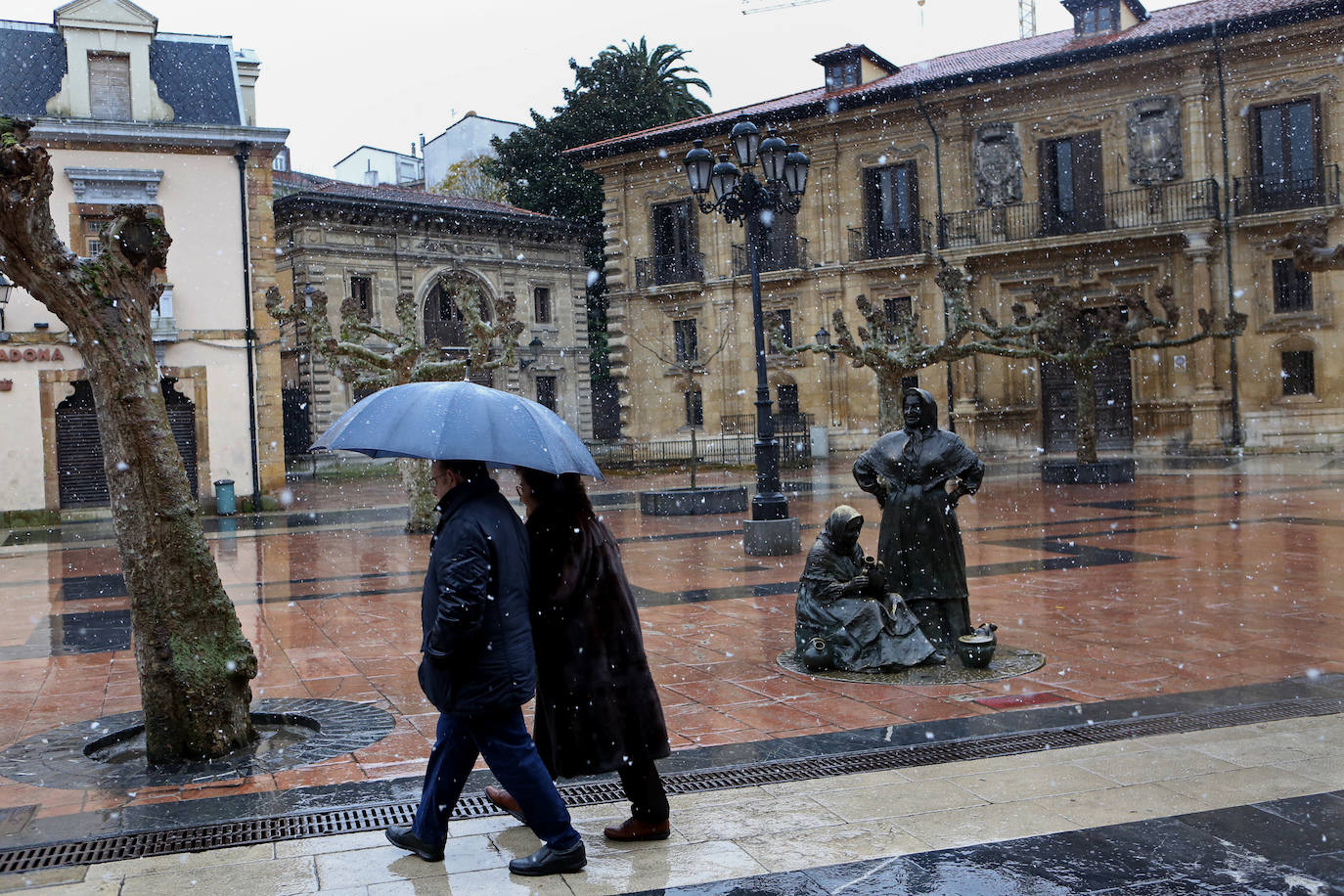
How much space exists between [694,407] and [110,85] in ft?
60.8

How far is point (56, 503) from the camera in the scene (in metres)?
22.6

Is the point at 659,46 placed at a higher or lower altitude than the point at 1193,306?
higher

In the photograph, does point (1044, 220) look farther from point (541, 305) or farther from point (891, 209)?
point (541, 305)

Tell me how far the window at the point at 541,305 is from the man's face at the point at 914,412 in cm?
3662

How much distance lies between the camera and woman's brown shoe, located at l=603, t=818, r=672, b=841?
4387 mm

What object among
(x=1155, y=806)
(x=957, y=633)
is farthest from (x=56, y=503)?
(x=1155, y=806)

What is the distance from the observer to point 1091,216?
98.7 feet

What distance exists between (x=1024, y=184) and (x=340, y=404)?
861 inches

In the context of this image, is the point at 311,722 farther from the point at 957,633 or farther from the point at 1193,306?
the point at 1193,306

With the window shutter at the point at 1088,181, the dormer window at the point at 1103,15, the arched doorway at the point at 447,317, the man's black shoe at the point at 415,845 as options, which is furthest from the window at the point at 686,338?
the man's black shoe at the point at 415,845

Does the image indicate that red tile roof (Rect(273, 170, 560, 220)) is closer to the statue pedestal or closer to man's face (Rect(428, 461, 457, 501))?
the statue pedestal

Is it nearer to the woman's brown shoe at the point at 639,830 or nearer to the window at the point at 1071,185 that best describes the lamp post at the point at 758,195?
the woman's brown shoe at the point at 639,830

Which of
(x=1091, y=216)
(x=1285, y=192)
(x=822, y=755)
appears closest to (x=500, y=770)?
(x=822, y=755)

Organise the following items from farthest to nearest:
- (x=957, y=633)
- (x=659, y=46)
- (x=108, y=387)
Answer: (x=659, y=46) < (x=957, y=633) < (x=108, y=387)
